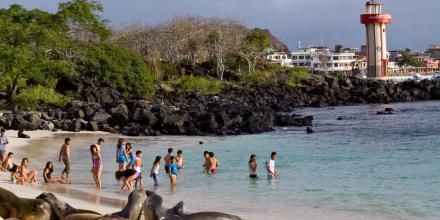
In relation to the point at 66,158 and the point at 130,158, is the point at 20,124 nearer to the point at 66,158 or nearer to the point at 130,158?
the point at 66,158

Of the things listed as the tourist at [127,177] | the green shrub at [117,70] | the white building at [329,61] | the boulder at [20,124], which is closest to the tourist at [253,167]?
the tourist at [127,177]

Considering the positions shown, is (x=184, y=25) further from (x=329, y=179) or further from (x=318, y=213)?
(x=318, y=213)

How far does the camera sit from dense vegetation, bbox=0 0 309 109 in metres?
44.0

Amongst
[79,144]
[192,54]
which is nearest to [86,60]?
[79,144]

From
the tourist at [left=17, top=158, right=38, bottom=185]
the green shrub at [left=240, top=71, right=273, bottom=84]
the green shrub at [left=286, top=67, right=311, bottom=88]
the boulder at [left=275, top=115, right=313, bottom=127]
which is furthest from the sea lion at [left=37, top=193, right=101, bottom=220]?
the green shrub at [left=286, top=67, right=311, bottom=88]

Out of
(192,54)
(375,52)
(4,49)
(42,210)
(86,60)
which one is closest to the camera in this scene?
(42,210)

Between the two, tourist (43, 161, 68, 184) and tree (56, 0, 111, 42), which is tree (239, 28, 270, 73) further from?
tourist (43, 161, 68, 184)

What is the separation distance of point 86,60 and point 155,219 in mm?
41892

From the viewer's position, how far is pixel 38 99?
42.2 metres

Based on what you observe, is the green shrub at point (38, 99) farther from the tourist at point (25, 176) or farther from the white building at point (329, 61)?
the white building at point (329, 61)

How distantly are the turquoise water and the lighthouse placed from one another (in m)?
53.6

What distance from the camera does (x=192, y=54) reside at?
7800 centimetres

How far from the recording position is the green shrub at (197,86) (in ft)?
215

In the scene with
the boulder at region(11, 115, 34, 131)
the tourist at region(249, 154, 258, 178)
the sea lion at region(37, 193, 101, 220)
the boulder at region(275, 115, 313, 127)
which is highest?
the boulder at region(11, 115, 34, 131)
